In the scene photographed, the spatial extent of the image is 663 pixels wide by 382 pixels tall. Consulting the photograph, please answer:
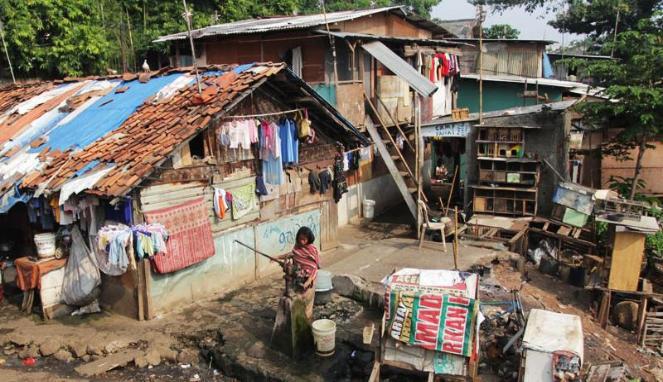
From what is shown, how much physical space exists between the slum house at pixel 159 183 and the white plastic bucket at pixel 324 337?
131 inches

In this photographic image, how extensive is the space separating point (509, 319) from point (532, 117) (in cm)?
864

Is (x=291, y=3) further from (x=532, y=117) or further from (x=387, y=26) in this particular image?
(x=532, y=117)

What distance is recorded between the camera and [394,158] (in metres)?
17.4

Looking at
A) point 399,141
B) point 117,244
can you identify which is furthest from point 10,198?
point 399,141

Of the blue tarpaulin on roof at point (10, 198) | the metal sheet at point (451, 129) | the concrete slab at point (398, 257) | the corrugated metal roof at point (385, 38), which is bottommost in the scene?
the concrete slab at point (398, 257)

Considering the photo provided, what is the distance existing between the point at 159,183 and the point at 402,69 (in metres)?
8.22

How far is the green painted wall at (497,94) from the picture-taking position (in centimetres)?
2353

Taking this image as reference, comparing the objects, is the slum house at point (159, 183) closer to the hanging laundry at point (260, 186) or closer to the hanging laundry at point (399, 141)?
the hanging laundry at point (260, 186)

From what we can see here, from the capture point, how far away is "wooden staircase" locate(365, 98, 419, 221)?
1625 cm

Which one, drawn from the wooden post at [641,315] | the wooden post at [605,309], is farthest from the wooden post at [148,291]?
the wooden post at [641,315]

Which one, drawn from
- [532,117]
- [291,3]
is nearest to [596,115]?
[532,117]

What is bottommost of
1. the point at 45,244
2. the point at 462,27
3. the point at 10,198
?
the point at 45,244

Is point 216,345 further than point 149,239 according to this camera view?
No

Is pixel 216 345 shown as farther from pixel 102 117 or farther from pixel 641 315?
pixel 641 315
